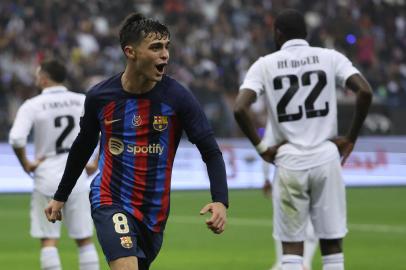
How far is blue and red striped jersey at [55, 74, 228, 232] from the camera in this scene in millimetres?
6867

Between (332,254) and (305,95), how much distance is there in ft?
4.19


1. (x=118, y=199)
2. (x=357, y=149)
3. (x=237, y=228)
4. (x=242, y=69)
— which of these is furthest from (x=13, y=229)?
(x=242, y=69)

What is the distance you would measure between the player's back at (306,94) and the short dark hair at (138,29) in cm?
199

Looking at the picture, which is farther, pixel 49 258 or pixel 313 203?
pixel 49 258

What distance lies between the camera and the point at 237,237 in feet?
51.9

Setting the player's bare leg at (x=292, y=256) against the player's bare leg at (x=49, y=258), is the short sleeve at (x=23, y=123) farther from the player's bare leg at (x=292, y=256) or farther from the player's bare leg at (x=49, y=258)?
the player's bare leg at (x=292, y=256)

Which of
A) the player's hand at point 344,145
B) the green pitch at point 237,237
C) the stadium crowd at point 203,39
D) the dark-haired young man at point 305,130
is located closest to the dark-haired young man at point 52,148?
the green pitch at point 237,237

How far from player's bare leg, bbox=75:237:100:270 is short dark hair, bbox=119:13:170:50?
13.3 feet

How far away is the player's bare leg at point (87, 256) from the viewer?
34.2 ft

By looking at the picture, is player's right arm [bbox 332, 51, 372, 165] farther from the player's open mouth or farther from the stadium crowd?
the stadium crowd

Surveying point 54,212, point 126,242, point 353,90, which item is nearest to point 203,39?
point 353,90

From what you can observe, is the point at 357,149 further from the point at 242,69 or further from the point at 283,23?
the point at 283,23

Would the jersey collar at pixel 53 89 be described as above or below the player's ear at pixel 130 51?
below

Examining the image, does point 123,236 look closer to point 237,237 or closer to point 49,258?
point 49,258
